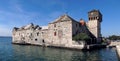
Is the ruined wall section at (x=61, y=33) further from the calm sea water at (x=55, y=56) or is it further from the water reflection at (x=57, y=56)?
the water reflection at (x=57, y=56)

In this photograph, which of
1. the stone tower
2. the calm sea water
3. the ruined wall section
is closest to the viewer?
the calm sea water

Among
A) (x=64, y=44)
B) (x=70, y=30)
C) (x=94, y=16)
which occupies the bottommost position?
(x=64, y=44)

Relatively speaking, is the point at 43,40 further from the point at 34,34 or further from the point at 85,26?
the point at 85,26

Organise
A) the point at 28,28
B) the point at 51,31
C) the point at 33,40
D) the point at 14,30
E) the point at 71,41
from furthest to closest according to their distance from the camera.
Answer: the point at 14,30
the point at 28,28
the point at 33,40
the point at 51,31
the point at 71,41

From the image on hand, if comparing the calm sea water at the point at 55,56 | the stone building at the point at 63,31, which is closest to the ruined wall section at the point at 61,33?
the stone building at the point at 63,31

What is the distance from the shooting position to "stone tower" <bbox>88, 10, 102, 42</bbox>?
5821 centimetres

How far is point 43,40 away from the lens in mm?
57719

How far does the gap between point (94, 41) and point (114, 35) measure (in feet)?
130

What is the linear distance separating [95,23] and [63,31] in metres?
15.6

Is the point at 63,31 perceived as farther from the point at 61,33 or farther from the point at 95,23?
the point at 95,23

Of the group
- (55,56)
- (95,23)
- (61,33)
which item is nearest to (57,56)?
(55,56)

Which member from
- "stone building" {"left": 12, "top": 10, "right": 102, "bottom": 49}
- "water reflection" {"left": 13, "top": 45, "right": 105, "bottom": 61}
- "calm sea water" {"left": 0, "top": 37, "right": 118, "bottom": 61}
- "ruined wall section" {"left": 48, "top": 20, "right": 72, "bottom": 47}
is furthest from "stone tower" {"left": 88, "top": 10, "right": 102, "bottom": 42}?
"water reflection" {"left": 13, "top": 45, "right": 105, "bottom": 61}

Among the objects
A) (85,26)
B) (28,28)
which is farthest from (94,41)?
(28,28)

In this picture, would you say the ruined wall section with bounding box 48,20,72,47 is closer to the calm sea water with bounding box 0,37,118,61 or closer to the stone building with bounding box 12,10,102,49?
the stone building with bounding box 12,10,102,49
